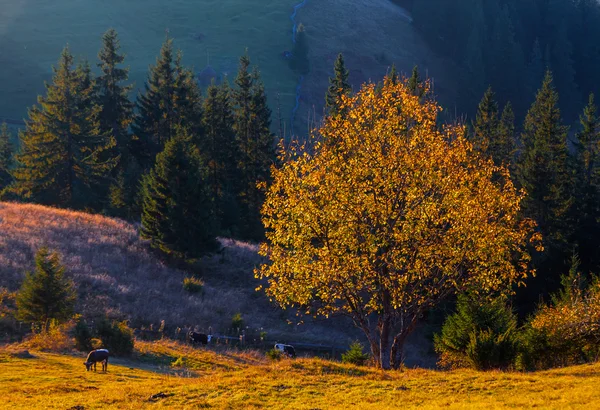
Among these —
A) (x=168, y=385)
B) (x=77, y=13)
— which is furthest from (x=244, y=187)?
(x=77, y=13)

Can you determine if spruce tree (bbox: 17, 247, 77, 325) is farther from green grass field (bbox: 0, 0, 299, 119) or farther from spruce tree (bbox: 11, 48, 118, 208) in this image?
green grass field (bbox: 0, 0, 299, 119)

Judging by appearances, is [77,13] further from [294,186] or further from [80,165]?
[294,186]

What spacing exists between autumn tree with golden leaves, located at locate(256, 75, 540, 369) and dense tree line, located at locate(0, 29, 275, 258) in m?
24.2

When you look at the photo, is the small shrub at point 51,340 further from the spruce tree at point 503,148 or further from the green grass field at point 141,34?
the green grass field at point 141,34

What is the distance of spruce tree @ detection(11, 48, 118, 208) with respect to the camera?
55031 millimetres

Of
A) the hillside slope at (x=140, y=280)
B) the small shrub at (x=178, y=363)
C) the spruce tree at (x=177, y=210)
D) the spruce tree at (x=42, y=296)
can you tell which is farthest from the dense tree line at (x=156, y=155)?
the small shrub at (x=178, y=363)

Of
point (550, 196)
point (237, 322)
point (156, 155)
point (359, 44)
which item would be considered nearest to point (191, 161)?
point (156, 155)

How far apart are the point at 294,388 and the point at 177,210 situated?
1123 inches

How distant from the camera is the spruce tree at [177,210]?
142ft

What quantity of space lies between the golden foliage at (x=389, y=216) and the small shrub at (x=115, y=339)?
362 inches

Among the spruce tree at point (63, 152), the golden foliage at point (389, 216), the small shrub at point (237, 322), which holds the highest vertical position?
the spruce tree at point (63, 152)

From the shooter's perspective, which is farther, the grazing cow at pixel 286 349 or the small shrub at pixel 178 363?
the grazing cow at pixel 286 349

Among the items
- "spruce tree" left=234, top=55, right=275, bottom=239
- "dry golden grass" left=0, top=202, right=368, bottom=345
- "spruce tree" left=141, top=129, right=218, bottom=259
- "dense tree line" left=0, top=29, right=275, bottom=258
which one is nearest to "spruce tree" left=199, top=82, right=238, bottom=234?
"dense tree line" left=0, top=29, right=275, bottom=258

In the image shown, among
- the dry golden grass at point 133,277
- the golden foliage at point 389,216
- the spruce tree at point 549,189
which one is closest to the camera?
the golden foliage at point 389,216
